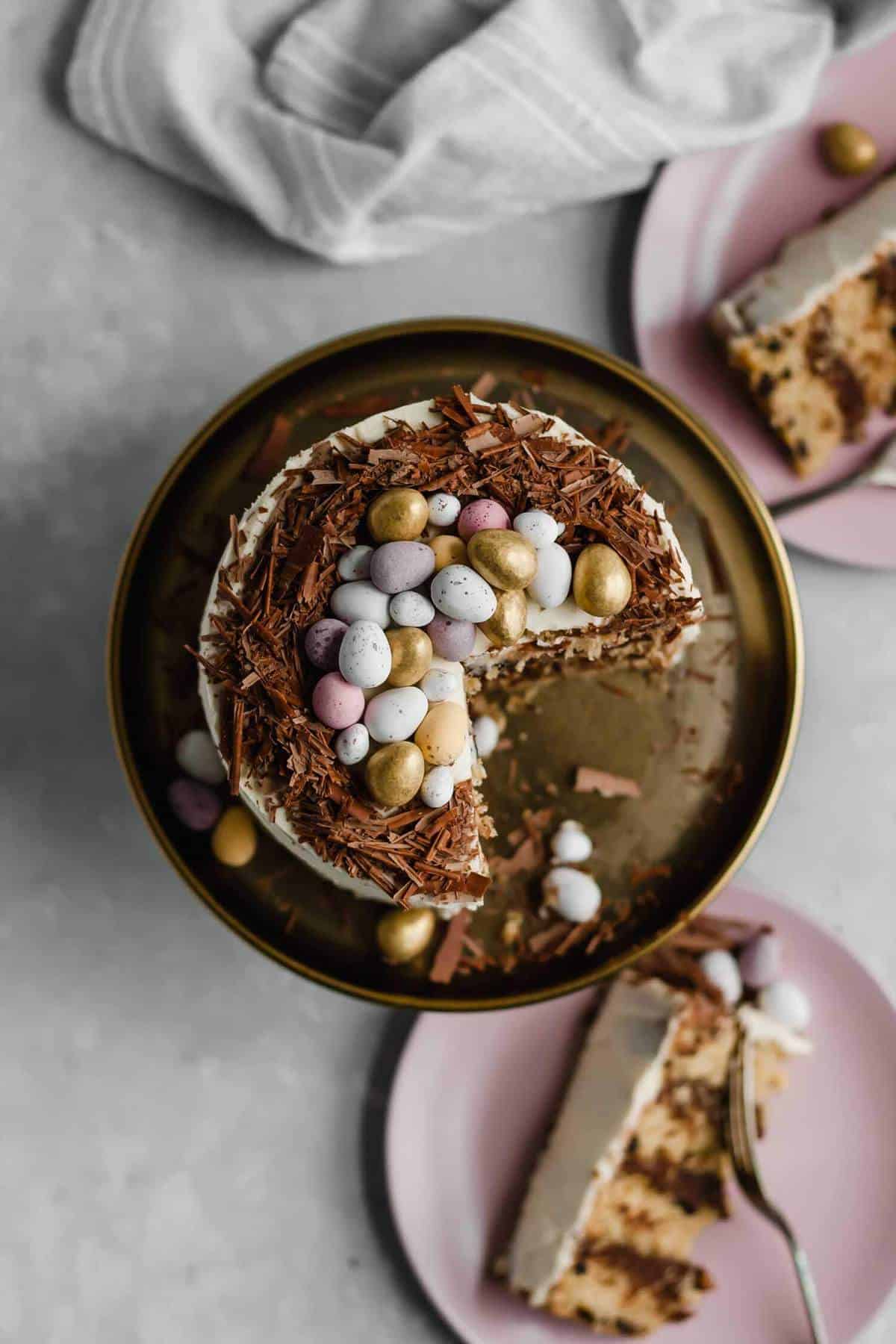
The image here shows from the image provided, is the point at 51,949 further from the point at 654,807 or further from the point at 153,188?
the point at 153,188

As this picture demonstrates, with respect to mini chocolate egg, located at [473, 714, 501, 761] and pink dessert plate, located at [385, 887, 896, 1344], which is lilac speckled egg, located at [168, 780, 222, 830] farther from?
pink dessert plate, located at [385, 887, 896, 1344]

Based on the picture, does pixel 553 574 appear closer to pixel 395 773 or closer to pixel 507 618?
pixel 507 618

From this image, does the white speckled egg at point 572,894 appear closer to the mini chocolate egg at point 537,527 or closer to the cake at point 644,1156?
the cake at point 644,1156

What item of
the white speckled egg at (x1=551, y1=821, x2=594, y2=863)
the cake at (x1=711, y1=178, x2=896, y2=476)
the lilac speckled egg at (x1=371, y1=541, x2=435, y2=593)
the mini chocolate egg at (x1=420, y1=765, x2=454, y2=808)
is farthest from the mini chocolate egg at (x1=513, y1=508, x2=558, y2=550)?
the cake at (x1=711, y1=178, x2=896, y2=476)

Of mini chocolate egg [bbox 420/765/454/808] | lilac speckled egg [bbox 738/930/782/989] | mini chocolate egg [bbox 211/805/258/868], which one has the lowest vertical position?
lilac speckled egg [bbox 738/930/782/989]

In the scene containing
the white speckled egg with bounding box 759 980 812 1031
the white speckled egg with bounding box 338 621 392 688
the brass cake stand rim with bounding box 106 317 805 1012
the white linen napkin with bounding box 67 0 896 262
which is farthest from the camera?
the white speckled egg with bounding box 759 980 812 1031

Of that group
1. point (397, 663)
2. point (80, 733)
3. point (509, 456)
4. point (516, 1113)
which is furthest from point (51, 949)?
point (509, 456)

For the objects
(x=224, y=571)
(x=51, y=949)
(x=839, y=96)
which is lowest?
(x=51, y=949)

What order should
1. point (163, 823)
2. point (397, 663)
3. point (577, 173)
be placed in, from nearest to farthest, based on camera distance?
point (397, 663) → point (163, 823) → point (577, 173)
